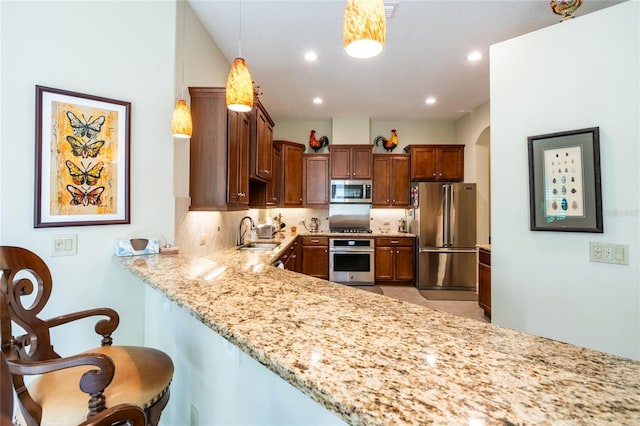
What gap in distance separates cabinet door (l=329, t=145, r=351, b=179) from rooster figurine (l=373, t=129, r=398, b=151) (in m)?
0.74

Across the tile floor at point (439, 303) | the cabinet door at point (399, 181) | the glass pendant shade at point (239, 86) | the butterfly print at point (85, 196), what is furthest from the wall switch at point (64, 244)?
the cabinet door at point (399, 181)

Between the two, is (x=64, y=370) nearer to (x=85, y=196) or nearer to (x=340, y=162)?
(x=85, y=196)

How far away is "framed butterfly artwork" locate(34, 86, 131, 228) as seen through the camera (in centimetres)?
161

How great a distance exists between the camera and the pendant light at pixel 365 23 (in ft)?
3.43

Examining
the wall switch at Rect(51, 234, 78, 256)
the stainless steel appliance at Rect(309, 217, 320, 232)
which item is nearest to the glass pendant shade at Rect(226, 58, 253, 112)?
the wall switch at Rect(51, 234, 78, 256)

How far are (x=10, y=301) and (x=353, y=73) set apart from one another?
12.2 feet

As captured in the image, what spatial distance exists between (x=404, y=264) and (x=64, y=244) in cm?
456

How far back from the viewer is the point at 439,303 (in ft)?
13.9

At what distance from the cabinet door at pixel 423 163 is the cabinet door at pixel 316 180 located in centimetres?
160

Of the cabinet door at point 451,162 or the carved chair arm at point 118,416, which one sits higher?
the cabinet door at point 451,162

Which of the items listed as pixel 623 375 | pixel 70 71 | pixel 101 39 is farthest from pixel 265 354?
pixel 101 39

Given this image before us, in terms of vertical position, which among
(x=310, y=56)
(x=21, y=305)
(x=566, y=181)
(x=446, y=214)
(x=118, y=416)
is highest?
(x=310, y=56)

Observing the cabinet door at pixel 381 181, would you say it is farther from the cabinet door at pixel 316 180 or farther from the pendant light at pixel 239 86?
the pendant light at pixel 239 86

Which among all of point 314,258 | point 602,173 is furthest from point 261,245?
point 602,173
